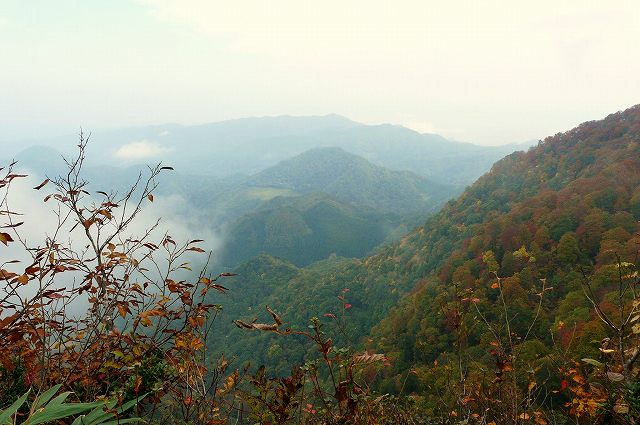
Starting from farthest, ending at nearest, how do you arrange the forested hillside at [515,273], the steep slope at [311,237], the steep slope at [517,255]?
the steep slope at [311,237] < the steep slope at [517,255] < the forested hillside at [515,273]

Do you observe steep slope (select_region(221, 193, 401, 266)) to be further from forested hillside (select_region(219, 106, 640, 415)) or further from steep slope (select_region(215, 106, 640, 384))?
steep slope (select_region(215, 106, 640, 384))

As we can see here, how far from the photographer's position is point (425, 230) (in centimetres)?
7825

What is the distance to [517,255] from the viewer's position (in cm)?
3794

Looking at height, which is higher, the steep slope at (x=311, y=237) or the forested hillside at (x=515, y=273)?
the forested hillside at (x=515, y=273)

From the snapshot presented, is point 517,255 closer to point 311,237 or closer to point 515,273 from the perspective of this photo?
point 515,273

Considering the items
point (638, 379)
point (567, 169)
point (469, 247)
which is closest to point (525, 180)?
point (567, 169)

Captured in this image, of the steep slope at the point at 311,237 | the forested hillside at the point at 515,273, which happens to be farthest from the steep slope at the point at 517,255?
the steep slope at the point at 311,237

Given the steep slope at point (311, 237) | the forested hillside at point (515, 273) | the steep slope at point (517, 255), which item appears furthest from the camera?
the steep slope at point (311, 237)

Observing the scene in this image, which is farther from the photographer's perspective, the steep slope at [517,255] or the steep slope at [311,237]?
the steep slope at [311,237]

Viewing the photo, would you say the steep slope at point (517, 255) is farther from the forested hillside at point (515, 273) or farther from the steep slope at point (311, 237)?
the steep slope at point (311, 237)

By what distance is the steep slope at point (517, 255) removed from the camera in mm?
27866

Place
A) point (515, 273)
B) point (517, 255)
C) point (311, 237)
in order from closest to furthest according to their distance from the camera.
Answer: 1. point (515, 273)
2. point (517, 255)
3. point (311, 237)

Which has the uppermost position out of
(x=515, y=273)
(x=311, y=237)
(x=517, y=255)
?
(x=517, y=255)

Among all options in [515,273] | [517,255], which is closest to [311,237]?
[517,255]
